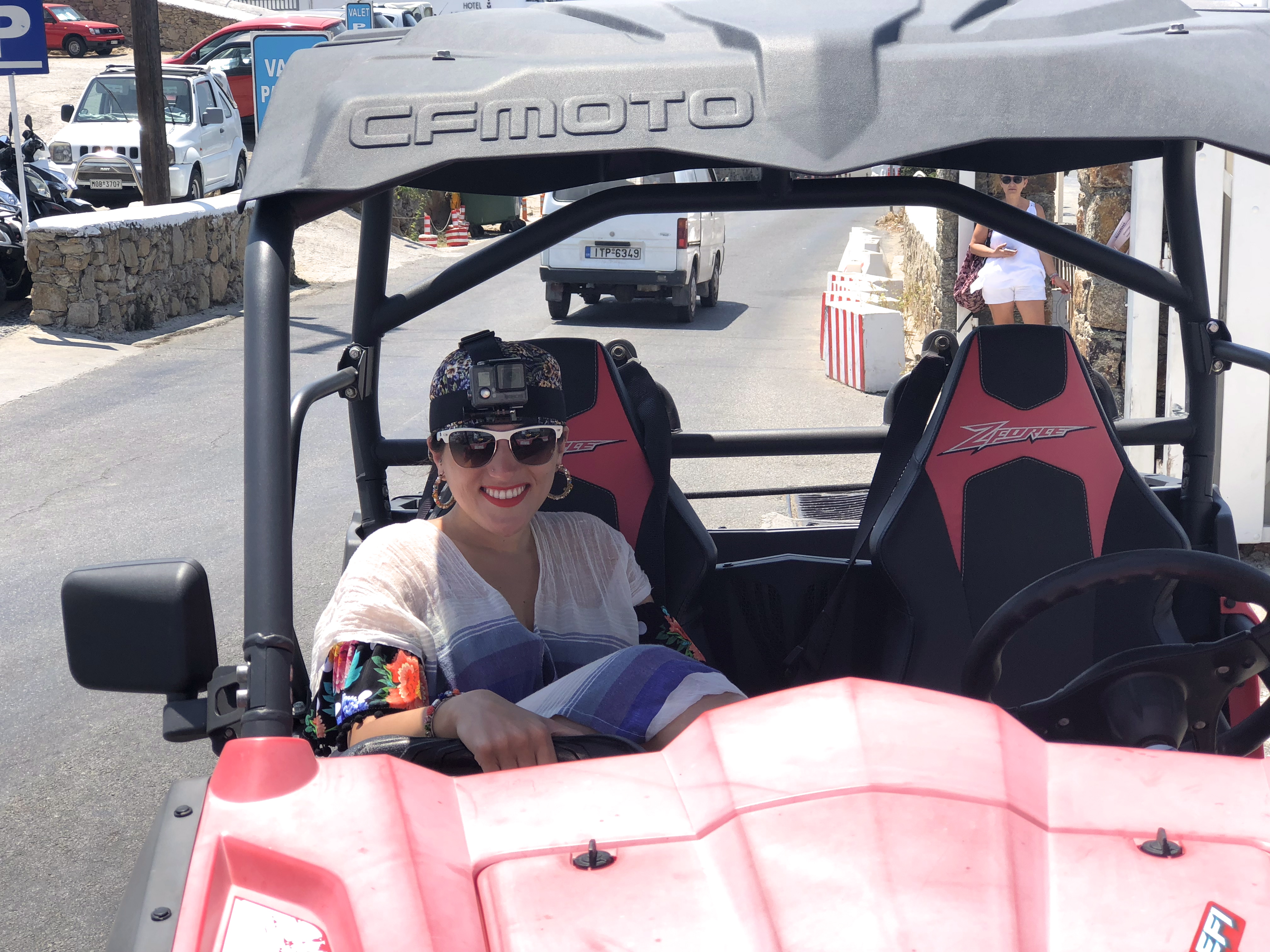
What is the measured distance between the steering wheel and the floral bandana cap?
0.95 m

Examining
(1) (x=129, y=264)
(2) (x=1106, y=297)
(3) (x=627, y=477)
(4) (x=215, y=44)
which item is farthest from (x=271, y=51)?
(4) (x=215, y=44)

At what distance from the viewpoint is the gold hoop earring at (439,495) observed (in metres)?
2.66

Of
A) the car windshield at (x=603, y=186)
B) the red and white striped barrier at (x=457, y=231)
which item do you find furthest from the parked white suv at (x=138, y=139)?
the car windshield at (x=603, y=186)

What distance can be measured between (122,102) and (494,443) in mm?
21722

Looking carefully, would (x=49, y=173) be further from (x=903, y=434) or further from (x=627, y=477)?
(x=903, y=434)

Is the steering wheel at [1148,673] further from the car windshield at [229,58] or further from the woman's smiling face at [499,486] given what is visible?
the car windshield at [229,58]

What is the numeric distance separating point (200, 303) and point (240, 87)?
15940 millimetres

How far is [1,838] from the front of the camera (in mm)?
3992

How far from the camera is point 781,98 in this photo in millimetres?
1738

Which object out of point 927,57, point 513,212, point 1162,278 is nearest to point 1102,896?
point 927,57

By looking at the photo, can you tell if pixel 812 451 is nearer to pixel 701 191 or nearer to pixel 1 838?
pixel 701 191

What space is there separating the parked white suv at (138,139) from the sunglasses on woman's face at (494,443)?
17.5 metres

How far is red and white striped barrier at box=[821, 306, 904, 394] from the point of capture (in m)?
11.1

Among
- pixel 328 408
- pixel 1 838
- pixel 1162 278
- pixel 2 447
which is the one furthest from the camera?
pixel 328 408
